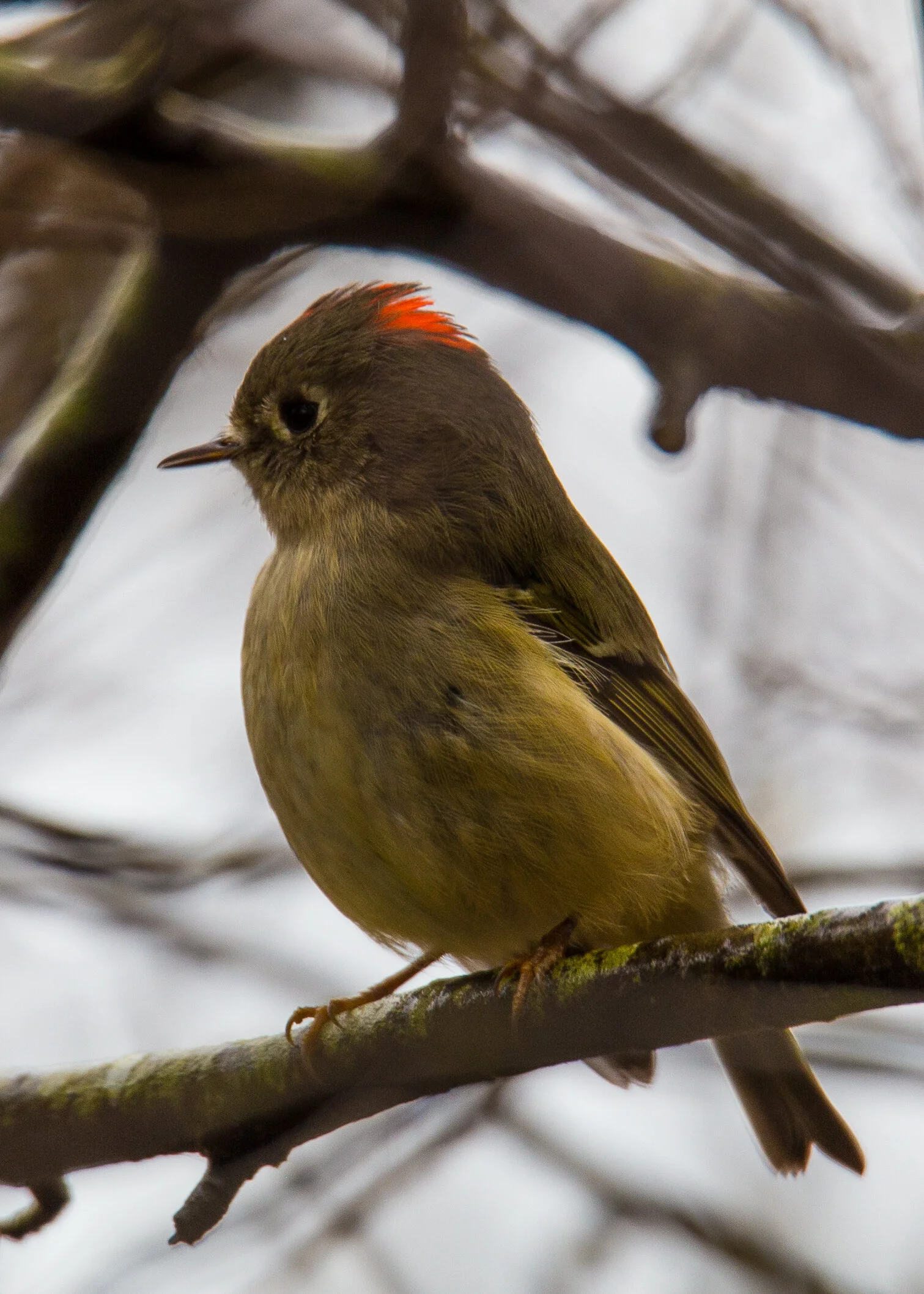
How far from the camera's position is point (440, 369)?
11.7 feet

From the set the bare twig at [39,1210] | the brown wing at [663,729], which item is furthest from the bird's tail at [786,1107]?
the bare twig at [39,1210]

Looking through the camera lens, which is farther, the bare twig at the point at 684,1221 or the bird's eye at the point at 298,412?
the bird's eye at the point at 298,412

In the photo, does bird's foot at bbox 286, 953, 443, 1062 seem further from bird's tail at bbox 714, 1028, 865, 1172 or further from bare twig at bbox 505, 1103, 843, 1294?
bird's tail at bbox 714, 1028, 865, 1172

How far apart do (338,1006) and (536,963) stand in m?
0.45

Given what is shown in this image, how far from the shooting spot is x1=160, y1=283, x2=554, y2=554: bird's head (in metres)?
3.32

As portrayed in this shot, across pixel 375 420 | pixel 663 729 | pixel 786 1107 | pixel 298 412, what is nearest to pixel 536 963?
pixel 663 729

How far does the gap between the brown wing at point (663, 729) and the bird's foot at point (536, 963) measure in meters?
0.53

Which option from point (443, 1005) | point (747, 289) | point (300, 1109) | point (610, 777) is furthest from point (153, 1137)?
point (747, 289)

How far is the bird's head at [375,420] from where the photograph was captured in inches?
131

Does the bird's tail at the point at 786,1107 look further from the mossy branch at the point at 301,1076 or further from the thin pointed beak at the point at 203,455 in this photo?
the thin pointed beak at the point at 203,455

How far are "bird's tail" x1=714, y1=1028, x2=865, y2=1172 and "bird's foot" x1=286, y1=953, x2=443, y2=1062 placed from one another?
0.72 m

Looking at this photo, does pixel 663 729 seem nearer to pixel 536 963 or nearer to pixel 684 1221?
pixel 536 963

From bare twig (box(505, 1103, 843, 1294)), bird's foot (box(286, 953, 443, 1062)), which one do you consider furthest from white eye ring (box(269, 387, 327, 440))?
bare twig (box(505, 1103, 843, 1294))

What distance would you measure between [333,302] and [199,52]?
1078 mm
